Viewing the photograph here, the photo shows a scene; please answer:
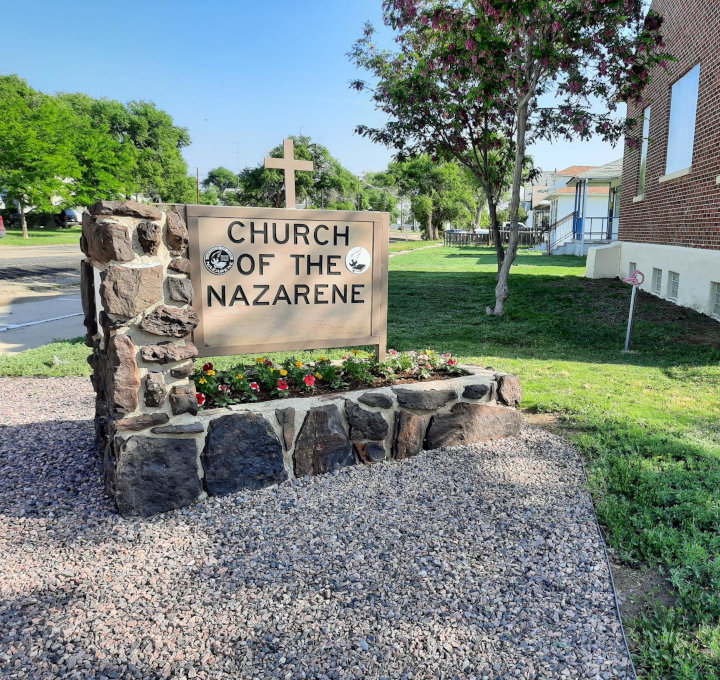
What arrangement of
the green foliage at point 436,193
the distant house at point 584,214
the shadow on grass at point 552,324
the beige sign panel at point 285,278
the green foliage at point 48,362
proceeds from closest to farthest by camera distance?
the beige sign panel at point 285,278, the green foliage at point 48,362, the shadow on grass at point 552,324, the distant house at point 584,214, the green foliage at point 436,193

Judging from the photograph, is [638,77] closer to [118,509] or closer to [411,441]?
[411,441]

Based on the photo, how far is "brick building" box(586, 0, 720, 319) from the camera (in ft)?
26.0

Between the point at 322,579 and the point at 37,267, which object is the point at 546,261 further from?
the point at 322,579

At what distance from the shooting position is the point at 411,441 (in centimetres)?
356

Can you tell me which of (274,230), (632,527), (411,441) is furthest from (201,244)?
(632,527)

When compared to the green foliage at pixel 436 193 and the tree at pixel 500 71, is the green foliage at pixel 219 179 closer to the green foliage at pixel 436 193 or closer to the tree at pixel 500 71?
the green foliage at pixel 436 193

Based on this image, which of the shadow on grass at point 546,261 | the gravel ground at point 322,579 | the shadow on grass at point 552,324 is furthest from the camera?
the shadow on grass at point 546,261

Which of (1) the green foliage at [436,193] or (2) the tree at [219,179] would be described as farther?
(2) the tree at [219,179]

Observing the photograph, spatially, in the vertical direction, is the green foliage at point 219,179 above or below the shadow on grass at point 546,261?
above

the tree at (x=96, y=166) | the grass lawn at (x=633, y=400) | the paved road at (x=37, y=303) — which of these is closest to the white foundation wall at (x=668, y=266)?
the grass lawn at (x=633, y=400)

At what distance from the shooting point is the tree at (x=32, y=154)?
31.1m

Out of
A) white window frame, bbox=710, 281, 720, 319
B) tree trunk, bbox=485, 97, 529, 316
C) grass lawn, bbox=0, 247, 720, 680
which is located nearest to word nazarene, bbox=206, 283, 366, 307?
grass lawn, bbox=0, 247, 720, 680

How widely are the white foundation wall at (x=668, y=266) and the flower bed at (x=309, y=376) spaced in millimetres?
5593

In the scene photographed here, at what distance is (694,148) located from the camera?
8648mm
